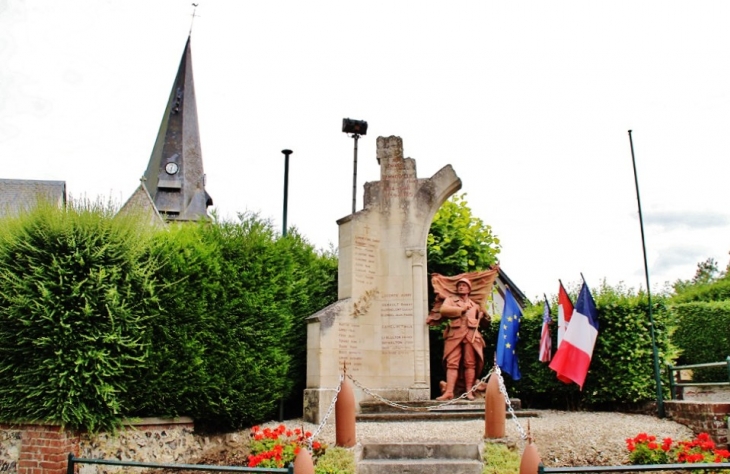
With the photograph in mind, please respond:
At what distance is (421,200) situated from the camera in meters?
12.9

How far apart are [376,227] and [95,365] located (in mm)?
5932

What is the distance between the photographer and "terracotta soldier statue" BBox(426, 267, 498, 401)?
11.7m

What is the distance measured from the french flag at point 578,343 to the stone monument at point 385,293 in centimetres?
246

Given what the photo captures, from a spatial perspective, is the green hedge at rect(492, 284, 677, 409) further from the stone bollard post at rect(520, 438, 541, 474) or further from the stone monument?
the stone bollard post at rect(520, 438, 541, 474)

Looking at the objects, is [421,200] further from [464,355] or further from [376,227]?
[464,355]

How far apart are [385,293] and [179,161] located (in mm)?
35308

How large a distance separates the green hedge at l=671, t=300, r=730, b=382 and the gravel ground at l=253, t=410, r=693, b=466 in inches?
355

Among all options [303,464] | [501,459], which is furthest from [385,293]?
[303,464]

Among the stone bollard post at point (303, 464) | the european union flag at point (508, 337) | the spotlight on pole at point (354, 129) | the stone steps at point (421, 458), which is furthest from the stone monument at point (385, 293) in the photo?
the spotlight on pole at point (354, 129)

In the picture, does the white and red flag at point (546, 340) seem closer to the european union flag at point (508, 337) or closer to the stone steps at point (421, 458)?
the european union flag at point (508, 337)

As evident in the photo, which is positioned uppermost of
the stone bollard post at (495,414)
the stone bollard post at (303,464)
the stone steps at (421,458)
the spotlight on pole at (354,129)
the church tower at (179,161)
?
the church tower at (179,161)

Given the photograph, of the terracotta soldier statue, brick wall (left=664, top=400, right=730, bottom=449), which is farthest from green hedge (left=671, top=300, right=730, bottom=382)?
the terracotta soldier statue

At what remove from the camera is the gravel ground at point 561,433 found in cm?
814

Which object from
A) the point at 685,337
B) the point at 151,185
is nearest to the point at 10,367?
the point at 685,337
